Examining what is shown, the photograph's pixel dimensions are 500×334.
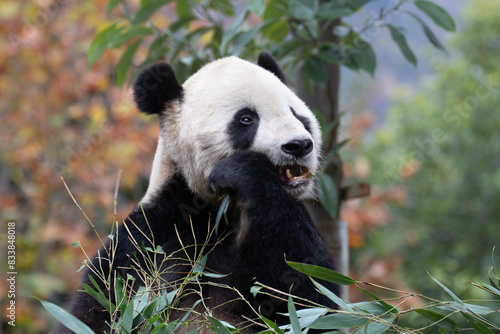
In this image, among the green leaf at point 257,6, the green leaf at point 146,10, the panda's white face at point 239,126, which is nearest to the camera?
the panda's white face at point 239,126

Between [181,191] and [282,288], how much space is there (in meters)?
0.68

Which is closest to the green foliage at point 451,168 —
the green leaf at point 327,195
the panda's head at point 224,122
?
the green leaf at point 327,195

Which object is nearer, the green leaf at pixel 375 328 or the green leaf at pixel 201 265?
the green leaf at pixel 375 328

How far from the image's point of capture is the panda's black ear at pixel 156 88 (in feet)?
8.43

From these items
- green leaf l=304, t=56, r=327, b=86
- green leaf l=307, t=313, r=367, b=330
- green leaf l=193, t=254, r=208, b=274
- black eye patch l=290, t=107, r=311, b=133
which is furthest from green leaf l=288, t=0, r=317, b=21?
green leaf l=307, t=313, r=367, b=330

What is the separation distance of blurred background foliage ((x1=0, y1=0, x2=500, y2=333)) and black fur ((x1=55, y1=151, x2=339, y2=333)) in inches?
115

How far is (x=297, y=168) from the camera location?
233cm

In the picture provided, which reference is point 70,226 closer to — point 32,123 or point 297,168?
point 32,123

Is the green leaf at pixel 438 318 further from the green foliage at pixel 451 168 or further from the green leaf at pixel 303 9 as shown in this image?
the green foliage at pixel 451 168

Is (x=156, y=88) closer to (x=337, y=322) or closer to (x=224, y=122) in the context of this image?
(x=224, y=122)

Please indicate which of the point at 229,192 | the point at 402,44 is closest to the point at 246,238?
the point at 229,192

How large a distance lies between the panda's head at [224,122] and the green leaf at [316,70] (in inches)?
25.1

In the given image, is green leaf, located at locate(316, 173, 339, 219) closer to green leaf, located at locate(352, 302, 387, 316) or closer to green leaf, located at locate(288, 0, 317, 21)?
green leaf, located at locate(288, 0, 317, 21)

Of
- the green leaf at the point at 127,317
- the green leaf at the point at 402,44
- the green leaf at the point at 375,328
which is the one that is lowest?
the green leaf at the point at 402,44
